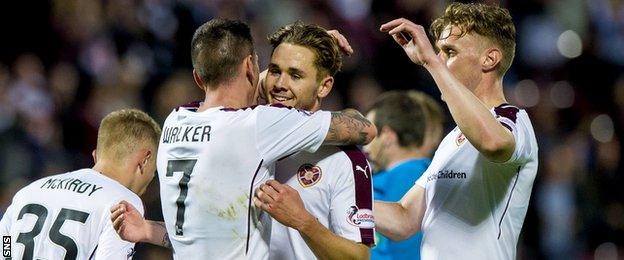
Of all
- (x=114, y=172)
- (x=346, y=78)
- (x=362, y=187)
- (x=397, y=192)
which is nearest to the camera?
(x=362, y=187)

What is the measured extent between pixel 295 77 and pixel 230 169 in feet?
2.27

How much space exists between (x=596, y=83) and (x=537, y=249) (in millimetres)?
2384

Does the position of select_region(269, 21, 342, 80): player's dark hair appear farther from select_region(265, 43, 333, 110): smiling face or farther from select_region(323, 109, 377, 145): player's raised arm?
select_region(323, 109, 377, 145): player's raised arm

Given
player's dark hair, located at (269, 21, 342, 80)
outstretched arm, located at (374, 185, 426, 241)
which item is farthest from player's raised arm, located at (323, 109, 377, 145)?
outstretched arm, located at (374, 185, 426, 241)

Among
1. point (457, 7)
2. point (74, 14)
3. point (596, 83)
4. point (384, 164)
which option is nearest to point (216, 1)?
point (74, 14)

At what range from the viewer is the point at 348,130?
505 centimetres

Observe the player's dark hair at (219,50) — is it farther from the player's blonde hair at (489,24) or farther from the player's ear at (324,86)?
the player's blonde hair at (489,24)

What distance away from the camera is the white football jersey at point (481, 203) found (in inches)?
207

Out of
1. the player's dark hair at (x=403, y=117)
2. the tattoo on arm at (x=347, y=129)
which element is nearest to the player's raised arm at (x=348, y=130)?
the tattoo on arm at (x=347, y=129)

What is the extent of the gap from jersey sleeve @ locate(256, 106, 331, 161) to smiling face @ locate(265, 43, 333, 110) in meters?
0.35

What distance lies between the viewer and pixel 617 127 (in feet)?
39.4

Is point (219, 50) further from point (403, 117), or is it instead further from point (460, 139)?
point (403, 117)

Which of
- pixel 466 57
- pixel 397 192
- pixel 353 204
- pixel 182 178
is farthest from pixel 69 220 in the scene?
pixel 397 192

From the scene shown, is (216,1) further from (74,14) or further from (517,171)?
(517,171)
